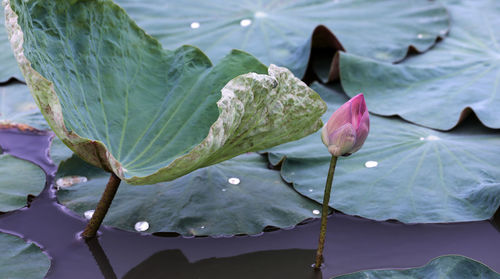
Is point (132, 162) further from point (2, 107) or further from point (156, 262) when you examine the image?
point (2, 107)

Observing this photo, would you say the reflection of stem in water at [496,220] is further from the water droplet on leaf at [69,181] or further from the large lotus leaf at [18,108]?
the large lotus leaf at [18,108]

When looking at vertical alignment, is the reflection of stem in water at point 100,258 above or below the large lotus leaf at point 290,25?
below

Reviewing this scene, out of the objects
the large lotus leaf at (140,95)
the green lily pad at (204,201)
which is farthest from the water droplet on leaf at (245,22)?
the green lily pad at (204,201)

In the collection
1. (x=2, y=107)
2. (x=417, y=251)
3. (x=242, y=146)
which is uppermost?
(x=242, y=146)

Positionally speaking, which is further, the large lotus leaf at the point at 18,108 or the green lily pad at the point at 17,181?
the large lotus leaf at the point at 18,108

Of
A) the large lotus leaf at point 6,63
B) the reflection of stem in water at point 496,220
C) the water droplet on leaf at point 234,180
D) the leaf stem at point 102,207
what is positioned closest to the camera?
the leaf stem at point 102,207

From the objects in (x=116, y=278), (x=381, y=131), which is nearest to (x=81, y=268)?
(x=116, y=278)
